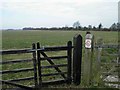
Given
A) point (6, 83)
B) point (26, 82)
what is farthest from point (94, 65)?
point (6, 83)

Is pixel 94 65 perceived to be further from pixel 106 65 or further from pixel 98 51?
pixel 106 65

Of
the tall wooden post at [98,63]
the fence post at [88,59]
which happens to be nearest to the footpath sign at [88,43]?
the fence post at [88,59]

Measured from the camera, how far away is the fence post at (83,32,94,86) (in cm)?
690

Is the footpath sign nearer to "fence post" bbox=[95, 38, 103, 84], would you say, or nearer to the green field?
"fence post" bbox=[95, 38, 103, 84]

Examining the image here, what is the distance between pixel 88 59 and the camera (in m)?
6.97

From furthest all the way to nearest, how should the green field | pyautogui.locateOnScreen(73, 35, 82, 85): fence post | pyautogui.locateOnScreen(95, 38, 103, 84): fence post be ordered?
1. the green field
2. pyautogui.locateOnScreen(73, 35, 82, 85): fence post
3. pyautogui.locateOnScreen(95, 38, 103, 84): fence post

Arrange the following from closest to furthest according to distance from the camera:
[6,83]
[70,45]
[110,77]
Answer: [6,83] → [70,45] → [110,77]

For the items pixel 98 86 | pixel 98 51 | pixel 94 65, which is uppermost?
pixel 98 51

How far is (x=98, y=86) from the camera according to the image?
6625 mm

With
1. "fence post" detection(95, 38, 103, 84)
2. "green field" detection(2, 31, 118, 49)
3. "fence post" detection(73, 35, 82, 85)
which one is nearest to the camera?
"fence post" detection(95, 38, 103, 84)

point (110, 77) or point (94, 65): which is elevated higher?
point (94, 65)

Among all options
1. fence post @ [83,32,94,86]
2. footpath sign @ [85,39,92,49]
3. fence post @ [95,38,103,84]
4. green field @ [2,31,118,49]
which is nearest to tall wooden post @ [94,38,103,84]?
fence post @ [95,38,103,84]

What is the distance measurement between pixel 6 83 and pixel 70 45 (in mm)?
2289

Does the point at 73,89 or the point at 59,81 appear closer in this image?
the point at 73,89
